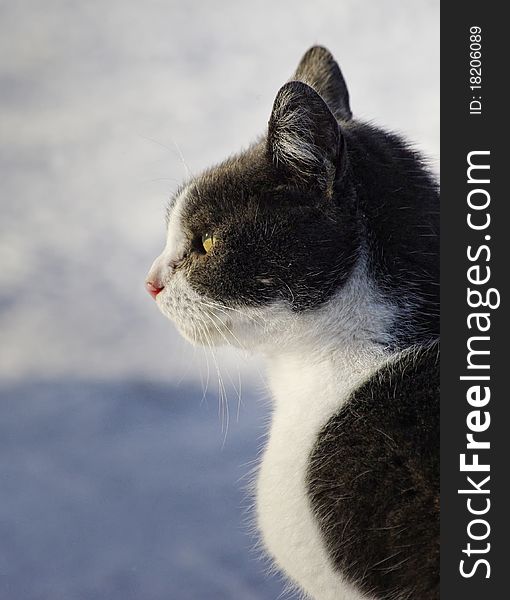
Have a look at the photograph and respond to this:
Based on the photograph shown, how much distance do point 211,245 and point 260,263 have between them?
0.12m

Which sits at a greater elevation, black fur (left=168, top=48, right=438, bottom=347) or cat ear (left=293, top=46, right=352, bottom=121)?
cat ear (left=293, top=46, right=352, bottom=121)

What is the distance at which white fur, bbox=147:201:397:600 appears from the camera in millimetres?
1458

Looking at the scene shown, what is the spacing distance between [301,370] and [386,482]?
1.02ft

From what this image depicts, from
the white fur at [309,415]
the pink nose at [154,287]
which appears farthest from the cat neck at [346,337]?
the pink nose at [154,287]

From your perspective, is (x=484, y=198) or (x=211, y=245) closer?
(x=484, y=198)

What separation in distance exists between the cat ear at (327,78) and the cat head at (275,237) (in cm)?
34

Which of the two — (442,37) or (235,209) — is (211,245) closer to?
(235,209)

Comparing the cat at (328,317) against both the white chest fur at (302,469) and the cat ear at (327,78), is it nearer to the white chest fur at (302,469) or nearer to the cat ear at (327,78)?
the white chest fur at (302,469)

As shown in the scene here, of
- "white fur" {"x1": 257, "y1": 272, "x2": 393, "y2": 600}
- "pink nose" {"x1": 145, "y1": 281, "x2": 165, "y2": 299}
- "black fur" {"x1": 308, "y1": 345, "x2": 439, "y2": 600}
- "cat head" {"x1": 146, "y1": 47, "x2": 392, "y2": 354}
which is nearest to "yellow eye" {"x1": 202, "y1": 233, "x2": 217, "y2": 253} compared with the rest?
"cat head" {"x1": 146, "y1": 47, "x2": 392, "y2": 354}

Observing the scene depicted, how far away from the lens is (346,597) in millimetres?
1420

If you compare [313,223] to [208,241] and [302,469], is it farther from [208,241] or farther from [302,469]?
[302,469]

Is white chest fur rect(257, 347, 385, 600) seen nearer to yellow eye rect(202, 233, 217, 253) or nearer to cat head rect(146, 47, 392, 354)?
cat head rect(146, 47, 392, 354)

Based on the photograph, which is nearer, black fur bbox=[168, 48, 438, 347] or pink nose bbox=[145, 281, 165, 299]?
black fur bbox=[168, 48, 438, 347]

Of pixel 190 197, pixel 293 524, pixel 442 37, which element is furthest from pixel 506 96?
pixel 293 524
